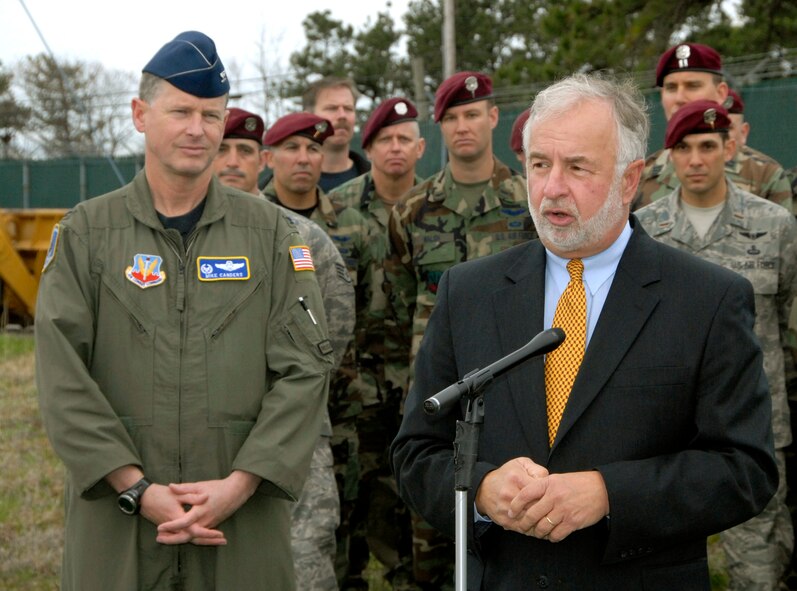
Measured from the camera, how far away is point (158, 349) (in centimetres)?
360

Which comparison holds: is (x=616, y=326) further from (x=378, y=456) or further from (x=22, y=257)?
(x=22, y=257)

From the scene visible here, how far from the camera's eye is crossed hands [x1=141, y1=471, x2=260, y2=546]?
11.5 feet

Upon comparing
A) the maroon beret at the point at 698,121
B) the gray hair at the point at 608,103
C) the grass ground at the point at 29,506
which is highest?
the maroon beret at the point at 698,121

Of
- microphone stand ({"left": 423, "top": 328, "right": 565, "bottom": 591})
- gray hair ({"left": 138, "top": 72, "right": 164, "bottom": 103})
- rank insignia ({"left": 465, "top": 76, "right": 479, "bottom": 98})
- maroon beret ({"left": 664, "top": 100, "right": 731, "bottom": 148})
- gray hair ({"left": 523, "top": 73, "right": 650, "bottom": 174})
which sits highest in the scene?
rank insignia ({"left": 465, "top": 76, "right": 479, "bottom": 98})

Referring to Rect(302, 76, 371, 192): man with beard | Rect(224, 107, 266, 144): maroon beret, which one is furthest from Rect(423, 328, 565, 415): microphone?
Rect(302, 76, 371, 192): man with beard

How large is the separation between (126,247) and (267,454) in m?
0.79

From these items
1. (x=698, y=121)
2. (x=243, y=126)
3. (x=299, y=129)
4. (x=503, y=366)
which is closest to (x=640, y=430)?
(x=503, y=366)

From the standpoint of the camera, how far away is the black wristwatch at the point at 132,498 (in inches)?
137

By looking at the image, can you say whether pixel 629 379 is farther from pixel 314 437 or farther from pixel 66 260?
pixel 66 260

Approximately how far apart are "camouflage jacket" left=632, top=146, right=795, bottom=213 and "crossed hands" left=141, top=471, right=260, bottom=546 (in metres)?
3.35

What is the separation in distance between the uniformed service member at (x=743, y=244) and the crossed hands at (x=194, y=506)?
2686mm

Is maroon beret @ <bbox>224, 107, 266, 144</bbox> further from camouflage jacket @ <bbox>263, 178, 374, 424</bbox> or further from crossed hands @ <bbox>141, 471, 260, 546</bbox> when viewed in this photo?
crossed hands @ <bbox>141, 471, 260, 546</bbox>

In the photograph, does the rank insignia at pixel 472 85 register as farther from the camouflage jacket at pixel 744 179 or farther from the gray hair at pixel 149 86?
the gray hair at pixel 149 86

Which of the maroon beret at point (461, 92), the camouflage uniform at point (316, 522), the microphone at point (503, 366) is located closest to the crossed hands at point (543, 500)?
the microphone at point (503, 366)
